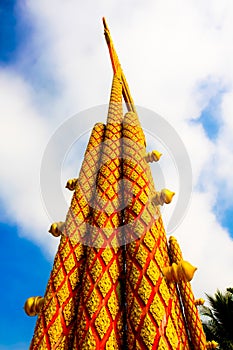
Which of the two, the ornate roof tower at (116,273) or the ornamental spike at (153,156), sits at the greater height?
the ornamental spike at (153,156)

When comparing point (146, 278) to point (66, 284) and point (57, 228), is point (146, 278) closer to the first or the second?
point (66, 284)

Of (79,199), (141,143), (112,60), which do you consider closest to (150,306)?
(79,199)

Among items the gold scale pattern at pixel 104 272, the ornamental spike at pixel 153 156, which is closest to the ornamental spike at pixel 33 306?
the gold scale pattern at pixel 104 272

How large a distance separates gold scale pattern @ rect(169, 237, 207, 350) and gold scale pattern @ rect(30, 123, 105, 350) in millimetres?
1045

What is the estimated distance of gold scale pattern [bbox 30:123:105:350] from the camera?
2.05m

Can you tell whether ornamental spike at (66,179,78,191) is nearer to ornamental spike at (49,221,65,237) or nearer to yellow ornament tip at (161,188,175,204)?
ornamental spike at (49,221,65,237)

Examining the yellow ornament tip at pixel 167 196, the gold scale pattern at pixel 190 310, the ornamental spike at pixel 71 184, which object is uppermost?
the ornamental spike at pixel 71 184

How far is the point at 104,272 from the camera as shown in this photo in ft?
7.06

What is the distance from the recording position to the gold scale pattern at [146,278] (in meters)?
1.80

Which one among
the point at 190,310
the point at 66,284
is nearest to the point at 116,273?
the point at 66,284

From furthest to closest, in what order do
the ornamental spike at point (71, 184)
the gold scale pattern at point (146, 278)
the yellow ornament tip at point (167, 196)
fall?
the ornamental spike at point (71, 184)
the yellow ornament tip at point (167, 196)
the gold scale pattern at point (146, 278)

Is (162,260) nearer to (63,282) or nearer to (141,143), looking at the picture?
(63,282)

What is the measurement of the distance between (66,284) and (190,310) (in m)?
1.41

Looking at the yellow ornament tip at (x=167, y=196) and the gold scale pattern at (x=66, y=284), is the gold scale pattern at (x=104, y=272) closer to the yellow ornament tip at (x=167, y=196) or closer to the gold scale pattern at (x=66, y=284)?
the gold scale pattern at (x=66, y=284)
